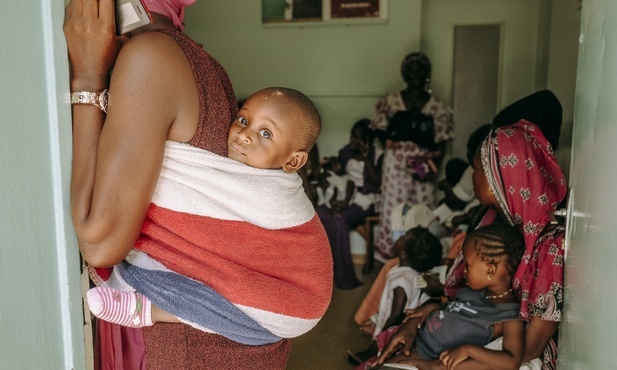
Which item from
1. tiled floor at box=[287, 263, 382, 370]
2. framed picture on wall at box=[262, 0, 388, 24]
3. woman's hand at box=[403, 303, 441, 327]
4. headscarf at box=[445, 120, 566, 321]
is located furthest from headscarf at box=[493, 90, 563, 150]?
framed picture on wall at box=[262, 0, 388, 24]

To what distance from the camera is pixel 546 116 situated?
2650mm

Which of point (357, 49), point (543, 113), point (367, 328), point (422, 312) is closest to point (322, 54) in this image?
point (357, 49)

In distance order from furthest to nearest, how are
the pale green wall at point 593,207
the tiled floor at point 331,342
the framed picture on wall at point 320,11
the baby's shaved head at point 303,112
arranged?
the framed picture on wall at point 320,11, the tiled floor at point 331,342, the baby's shaved head at point 303,112, the pale green wall at point 593,207

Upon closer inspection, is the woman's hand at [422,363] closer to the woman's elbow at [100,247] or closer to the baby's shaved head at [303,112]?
the baby's shaved head at [303,112]

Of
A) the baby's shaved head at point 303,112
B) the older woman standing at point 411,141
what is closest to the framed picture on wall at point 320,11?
the older woman standing at point 411,141

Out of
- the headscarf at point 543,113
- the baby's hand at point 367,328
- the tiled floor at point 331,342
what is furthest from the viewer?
the baby's hand at point 367,328

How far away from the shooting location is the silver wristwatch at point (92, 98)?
3.43 feet

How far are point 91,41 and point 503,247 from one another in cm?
176

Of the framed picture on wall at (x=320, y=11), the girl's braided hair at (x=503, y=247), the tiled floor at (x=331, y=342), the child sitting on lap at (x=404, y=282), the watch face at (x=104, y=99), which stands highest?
the framed picture on wall at (x=320, y=11)

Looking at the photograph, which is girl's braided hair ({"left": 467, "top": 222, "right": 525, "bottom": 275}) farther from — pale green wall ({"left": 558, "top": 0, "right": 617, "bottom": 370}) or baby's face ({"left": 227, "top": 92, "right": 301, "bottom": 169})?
baby's face ({"left": 227, "top": 92, "right": 301, "bottom": 169})

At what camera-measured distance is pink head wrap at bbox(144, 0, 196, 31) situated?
1.18 m

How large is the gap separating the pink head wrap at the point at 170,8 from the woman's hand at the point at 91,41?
0.48ft

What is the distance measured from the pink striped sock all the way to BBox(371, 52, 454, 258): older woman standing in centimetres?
403

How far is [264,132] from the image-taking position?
1.25 metres
